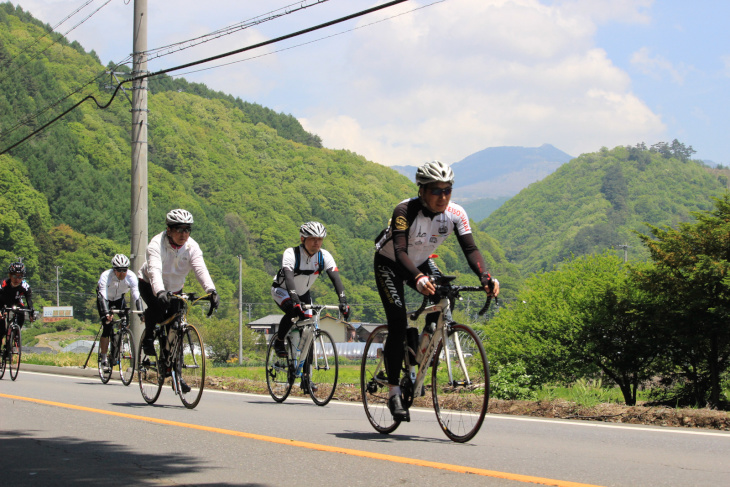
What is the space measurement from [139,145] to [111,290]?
21.0ft

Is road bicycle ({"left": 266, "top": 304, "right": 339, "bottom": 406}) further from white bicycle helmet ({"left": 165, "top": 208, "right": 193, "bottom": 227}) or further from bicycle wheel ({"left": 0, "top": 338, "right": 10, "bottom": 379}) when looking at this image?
bicycle wheel ({"left": 0, "top": 338, "right": 10, "bottom": 379})

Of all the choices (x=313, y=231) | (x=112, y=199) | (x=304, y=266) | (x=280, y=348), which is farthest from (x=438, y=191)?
(x=112, y=199)

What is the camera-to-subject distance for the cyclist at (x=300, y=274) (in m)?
9.95

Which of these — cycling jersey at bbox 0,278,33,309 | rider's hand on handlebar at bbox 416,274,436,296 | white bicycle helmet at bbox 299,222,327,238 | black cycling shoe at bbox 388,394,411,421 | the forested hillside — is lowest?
black cycling shoe at bbox 388,394,411,421

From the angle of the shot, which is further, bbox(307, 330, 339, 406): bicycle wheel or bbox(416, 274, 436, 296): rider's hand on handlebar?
bbox(307, 330, 339, 406): bicycle wheel

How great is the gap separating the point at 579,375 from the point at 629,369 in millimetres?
1669

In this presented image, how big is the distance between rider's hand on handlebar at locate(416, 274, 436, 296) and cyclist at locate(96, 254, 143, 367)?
8.58m

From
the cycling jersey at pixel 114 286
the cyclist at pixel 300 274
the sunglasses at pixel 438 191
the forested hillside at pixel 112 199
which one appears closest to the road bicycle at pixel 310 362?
the cyclist at pixel 300 274

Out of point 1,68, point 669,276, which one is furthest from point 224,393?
point 1,68

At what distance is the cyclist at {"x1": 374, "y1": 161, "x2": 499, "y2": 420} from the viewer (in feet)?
20.9

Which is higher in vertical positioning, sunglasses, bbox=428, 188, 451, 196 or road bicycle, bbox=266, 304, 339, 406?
sunglasses, bbox=428, 188, 451, 196

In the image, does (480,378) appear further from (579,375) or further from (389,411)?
(579,375)

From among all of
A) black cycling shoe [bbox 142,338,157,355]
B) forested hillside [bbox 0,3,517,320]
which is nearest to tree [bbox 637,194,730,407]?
black cycling shoe [bbox 142,338,157,355]

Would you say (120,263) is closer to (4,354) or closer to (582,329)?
(4,354)
